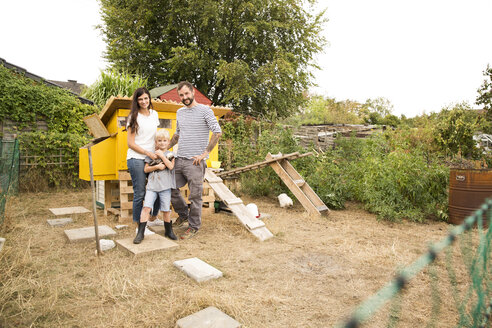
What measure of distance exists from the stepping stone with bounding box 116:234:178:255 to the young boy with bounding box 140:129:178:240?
0.74 ft

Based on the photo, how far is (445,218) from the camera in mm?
5059

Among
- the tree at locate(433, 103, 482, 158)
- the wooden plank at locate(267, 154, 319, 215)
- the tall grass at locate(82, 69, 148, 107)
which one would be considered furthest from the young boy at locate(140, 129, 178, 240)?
the tall grass at locate(82, 69, 148, 107)

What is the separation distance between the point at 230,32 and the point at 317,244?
1775 centimetres

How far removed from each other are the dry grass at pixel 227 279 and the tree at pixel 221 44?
1383cm

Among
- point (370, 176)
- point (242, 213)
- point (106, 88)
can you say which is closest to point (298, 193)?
point (370, 176)

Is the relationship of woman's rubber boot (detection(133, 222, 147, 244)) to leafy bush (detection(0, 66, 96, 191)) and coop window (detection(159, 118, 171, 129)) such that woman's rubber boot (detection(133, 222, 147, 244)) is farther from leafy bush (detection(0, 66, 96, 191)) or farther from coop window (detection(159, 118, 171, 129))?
leafy bush (detection(0, 66, 96, 191))

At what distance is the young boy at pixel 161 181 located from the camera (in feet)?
12.2

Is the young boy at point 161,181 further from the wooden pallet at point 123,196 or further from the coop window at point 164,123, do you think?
the coop window at point 164,123

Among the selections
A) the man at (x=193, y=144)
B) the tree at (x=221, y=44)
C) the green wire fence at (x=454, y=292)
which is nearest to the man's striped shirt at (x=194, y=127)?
the man at (x=193, y=144)

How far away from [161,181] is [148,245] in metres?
0.73

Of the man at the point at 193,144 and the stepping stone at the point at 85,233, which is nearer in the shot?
the stepping stone at the point at 85,233

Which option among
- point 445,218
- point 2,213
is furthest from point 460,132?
point 2,213

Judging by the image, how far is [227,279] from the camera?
2.78 meters

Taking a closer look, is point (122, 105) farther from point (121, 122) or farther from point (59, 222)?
point (59, 222)
